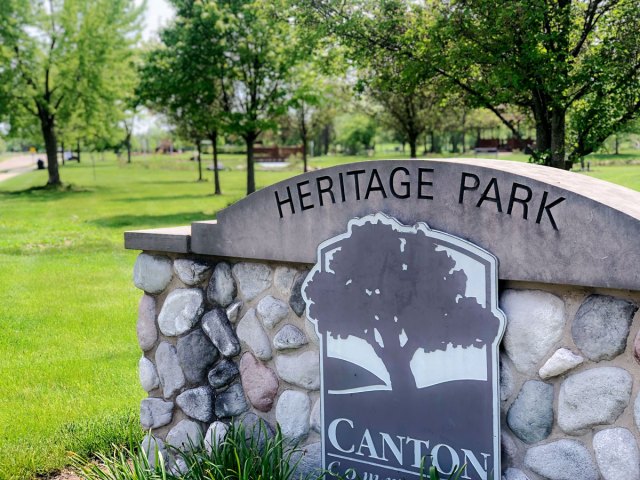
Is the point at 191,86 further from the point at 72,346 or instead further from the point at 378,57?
the point at 72,346

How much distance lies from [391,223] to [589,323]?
824 mm

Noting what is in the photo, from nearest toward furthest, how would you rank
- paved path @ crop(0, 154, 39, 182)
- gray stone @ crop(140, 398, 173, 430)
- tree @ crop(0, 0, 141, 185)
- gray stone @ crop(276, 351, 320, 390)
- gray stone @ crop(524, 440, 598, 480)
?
1. gray stone @ crop(524, 440, 598, 480)
2. gray stone @ crop(276, 351, 320, 390)
3. gray stone @ crop(140, 398, 173, 430)
4. tree @ crop(0, 0, 141, 185)
5. paved path @ crop(0, 154, 39, 182)

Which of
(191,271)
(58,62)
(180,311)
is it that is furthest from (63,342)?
(58,62)

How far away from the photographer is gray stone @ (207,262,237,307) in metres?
3.47

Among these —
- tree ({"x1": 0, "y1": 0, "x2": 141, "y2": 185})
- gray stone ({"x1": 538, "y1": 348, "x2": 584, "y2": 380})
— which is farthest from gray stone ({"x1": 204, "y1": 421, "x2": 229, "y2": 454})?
tree ({"x1": 0, "y1": 0, "x2": 141, "y2": 185})

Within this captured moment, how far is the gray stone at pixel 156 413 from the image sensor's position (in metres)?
3.69

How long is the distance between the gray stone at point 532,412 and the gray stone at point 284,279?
43.0 inches

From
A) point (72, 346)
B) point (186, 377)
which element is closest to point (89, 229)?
point (72, 346)

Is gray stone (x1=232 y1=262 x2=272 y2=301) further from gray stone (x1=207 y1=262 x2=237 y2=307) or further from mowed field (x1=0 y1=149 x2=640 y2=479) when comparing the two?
mowed field (x1=0 y1=149 x2=640 y2=479)

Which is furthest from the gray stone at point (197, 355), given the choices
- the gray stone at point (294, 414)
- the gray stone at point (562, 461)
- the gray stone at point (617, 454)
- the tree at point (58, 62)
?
the tree at point (58, 62)

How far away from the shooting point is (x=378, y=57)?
11445mm

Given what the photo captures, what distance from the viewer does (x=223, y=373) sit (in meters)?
3.48

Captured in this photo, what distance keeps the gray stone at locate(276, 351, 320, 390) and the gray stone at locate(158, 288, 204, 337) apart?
50 centimetres

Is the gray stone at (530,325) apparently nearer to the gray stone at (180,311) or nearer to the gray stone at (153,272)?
the gray stone at (180,311)
